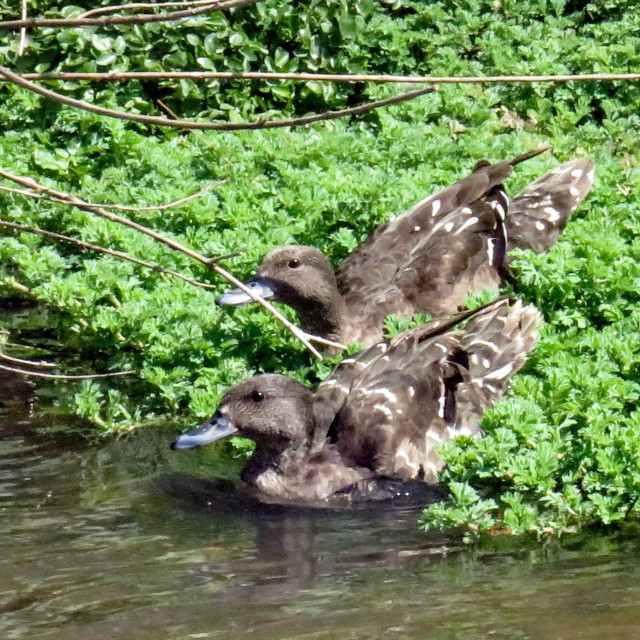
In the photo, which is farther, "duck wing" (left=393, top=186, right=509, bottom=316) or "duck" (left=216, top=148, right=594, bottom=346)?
"duck wing" (left=393, top=186, right=509, bottom=316)

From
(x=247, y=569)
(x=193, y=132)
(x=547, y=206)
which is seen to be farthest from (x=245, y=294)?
(x=193, y=132)

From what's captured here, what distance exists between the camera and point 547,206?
8.01 m

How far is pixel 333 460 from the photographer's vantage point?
6078 mm

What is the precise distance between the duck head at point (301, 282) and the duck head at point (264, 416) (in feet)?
3.69

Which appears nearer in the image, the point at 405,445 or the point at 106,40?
the point at 405,445

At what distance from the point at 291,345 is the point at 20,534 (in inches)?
81.1

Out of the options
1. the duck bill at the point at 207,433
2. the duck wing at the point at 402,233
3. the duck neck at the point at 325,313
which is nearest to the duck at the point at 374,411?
the duck bill at the point at 207,433

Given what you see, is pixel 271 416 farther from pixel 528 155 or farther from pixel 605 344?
pixel 528 155

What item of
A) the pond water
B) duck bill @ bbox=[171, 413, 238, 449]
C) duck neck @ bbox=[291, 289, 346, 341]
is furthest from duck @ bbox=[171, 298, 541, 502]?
duck neck @ bbox=[291, 289, 346, 341]

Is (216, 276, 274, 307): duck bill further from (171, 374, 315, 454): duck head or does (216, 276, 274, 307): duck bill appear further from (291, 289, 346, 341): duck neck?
(171, 374, 315, 454): duck head

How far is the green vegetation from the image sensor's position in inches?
219

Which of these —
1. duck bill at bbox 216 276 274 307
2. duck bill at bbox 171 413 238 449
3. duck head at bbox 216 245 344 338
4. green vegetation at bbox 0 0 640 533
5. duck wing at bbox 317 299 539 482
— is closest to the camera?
green vegetation at bbox 0 0 640 533

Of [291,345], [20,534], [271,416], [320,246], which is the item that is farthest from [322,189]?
[20,534]

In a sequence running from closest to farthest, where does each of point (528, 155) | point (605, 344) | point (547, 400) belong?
1. point (547, 400)
2. point (605, 344)
3. point (528, 155)
